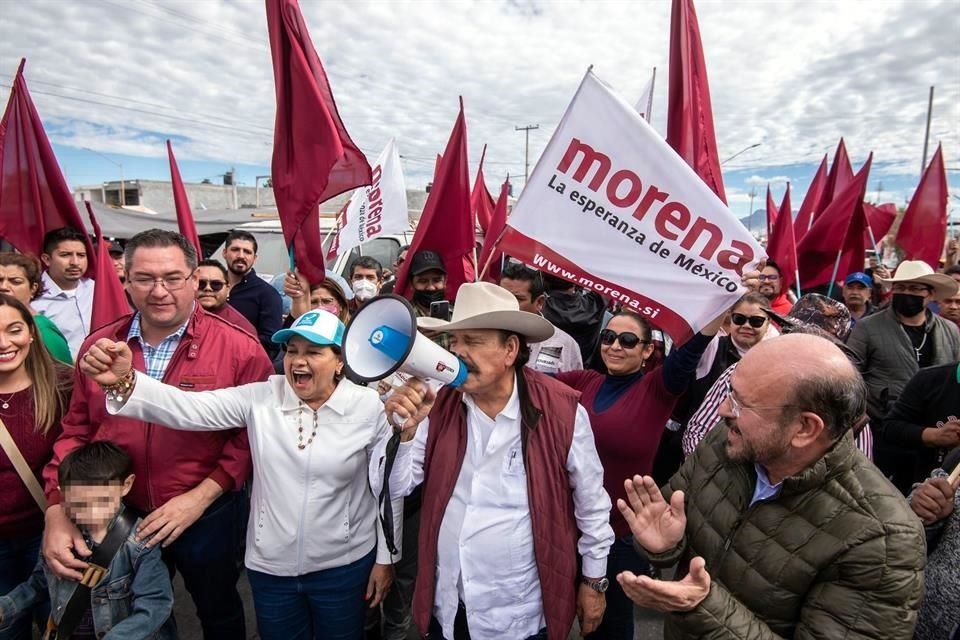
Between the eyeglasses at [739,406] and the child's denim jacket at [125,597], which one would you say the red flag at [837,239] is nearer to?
the eyeglasses at [739,406]

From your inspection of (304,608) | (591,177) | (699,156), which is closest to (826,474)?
(591,177)

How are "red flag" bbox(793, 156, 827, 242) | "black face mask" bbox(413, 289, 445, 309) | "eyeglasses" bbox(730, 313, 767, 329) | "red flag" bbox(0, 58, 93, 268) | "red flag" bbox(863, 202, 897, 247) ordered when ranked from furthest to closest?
Answer: 1. "red flag" bbox(863, 202, 897, 247)
2. "red flag" bbox(793, 156, 827, 242)
3. "black face mask" bbox(413, 289, 445, 309)
4. "red flag" bbox(0, 58, 93, 268)
5. "eyeglasses" bbox(730, 313, 767, 329)

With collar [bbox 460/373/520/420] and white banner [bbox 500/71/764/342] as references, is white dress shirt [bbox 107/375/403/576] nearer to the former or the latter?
collar [bbox 460/373/520/420]

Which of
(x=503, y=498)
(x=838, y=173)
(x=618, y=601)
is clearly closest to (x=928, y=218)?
(x=838, y=173)

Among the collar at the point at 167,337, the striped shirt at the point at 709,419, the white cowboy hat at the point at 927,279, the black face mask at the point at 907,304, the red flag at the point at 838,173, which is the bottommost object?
the striped shirt at the point at 709,419

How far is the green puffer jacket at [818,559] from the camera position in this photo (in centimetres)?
138

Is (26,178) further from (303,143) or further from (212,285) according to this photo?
(303,143)

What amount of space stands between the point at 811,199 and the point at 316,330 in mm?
7503

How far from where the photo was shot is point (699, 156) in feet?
9.38

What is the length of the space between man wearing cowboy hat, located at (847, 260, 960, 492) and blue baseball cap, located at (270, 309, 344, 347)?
12.1 feet

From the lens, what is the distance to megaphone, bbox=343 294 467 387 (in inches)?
66.5

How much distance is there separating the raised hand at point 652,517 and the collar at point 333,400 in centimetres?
121

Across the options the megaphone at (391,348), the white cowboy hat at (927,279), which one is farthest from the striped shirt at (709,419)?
the white cowboy hat at (927,279)

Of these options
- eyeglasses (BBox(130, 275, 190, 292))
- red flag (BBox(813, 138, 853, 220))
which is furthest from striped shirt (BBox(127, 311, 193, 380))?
red flag (BBox(813, 138, 853, 220))
